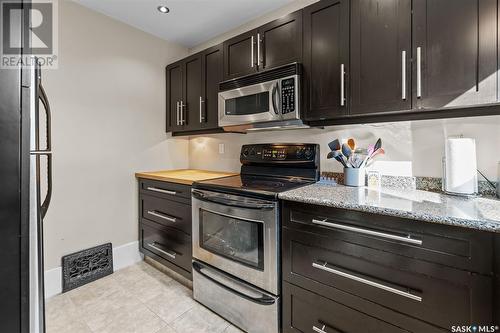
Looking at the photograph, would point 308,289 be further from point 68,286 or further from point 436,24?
point 68,286

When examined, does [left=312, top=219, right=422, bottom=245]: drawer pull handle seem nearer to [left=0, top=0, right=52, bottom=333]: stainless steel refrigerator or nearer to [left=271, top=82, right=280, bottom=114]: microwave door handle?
[left=271, top=82, right=280, bottom=114]: microwave door handle

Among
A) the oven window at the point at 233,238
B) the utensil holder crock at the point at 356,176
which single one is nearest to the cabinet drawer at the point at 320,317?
the oven window at the point at 233,238

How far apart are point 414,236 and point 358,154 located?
Result: 808mm

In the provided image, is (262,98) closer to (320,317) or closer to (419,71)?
(419,71)

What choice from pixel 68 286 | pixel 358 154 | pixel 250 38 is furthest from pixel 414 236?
pixel 68 286

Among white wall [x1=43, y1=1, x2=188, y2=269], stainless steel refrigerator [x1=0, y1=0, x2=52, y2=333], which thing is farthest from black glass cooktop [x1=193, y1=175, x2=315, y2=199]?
white wall [x1=43, y1=1, x2=188, y2=269]

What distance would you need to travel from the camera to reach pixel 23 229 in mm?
844

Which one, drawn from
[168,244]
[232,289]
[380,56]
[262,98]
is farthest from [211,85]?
[232,289]

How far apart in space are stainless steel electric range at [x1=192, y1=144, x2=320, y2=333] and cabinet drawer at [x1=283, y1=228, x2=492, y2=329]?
0.15 meters

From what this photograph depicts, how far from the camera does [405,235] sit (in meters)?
1.07

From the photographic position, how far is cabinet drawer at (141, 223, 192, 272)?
6.94ft

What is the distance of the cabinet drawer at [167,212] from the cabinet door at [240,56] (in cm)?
130

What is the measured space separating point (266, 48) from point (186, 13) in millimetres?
992

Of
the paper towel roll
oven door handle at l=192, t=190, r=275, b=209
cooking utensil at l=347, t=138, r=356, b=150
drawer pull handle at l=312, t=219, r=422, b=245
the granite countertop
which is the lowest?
drawer pull handle at l=312, t=219, r=422, b=245
